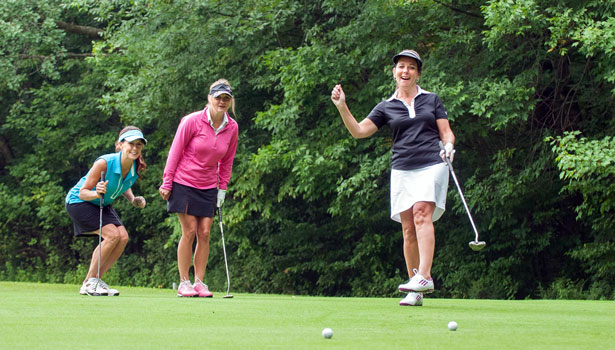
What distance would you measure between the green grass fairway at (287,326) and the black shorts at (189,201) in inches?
48.0

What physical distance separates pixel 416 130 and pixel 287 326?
221cm

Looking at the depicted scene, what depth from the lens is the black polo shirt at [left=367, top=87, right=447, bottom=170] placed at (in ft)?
→ 21.4

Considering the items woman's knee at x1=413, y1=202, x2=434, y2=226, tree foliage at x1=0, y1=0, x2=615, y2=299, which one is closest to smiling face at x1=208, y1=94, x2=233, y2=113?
woman's knee at x1=413, y1=202, x2=434, y2=226

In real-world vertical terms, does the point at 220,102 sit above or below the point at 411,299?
above

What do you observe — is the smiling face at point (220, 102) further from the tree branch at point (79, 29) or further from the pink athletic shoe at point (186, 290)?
the tree branch at point (79, 29)

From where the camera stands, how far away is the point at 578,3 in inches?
463

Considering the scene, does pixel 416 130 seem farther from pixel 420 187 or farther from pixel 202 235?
pixel 202 235

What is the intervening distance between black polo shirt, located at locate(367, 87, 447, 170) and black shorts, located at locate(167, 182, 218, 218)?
76.0 inches

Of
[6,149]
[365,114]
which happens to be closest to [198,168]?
[365,114]

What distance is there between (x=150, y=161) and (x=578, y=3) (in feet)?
35.0

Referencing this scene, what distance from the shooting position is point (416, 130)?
6551 millimetres

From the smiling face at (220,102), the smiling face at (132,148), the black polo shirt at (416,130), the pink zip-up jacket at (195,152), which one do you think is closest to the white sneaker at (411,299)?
the black polo shirt at (416,130)

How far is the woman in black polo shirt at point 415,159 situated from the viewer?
6422mm

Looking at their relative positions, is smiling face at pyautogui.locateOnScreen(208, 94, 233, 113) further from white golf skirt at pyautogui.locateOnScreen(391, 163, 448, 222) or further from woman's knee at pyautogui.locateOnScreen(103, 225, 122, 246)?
white golf skirt at pyautogui.locateOnScreen(391, 163, 448, 222)
